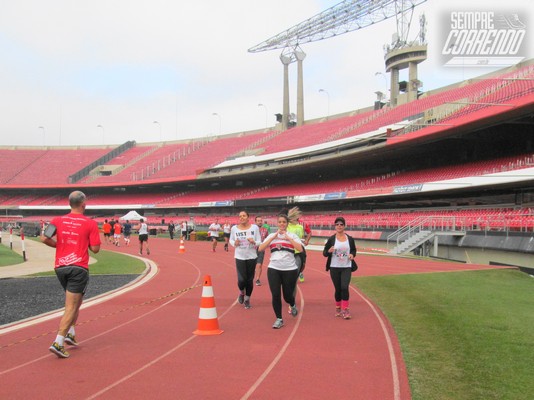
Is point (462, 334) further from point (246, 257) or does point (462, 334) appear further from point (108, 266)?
point (108, 266)

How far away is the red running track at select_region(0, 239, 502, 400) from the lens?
4.57 metres

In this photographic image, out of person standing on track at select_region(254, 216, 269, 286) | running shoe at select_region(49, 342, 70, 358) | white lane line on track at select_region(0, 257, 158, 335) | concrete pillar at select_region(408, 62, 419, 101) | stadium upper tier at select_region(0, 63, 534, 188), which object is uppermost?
concrete pillar at select_region(408, 62, 419, 101)

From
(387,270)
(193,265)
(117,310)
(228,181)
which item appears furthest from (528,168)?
(228,181)

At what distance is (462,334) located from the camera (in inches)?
265

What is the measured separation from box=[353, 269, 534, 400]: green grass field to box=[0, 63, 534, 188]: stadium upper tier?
13897mm

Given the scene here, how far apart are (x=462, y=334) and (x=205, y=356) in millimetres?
3706

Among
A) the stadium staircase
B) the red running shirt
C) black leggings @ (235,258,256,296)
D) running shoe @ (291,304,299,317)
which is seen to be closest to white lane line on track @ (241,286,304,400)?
running shoe @ (291,304,299,317)

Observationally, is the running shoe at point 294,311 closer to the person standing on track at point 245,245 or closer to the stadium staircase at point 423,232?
the person standing on track at point 245,245

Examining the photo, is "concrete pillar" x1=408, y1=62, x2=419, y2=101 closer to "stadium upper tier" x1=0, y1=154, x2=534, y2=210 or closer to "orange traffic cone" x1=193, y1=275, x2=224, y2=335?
"stadium upper tier" x1=0, y1=154, x2=534, y2=210

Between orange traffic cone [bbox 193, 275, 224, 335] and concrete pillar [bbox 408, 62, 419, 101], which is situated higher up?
concrete pillar [bbox 408, 62, 419, 101]

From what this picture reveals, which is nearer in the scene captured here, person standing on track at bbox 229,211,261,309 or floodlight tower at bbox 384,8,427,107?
person standing on track at bbox 229,211,261,309

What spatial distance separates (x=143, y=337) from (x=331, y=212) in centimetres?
3347

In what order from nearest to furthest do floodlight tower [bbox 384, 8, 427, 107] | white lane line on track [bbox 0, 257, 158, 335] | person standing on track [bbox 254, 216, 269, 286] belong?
white lane line on track [bbox 0, 257, 158, 335], person standing on track [bbox 254, 216, 269, 286], floodlight tower [bbox 384, 8, 427, 107]

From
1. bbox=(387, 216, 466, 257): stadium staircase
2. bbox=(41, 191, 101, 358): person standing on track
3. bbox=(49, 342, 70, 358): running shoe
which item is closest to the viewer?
bbox=(49, 342, 70, 358): running shoe
